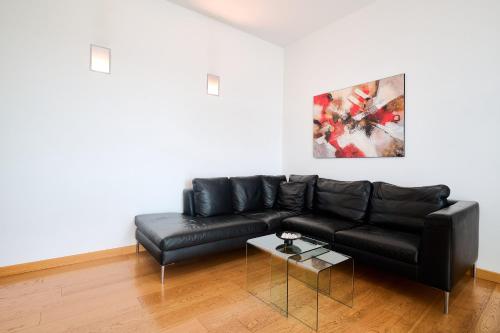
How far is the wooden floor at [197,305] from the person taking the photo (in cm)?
163

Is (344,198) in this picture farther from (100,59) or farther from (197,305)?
(100,59)

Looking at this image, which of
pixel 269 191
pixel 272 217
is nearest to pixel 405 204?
pixel 272 217

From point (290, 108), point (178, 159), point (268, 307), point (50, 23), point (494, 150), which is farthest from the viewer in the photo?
point (290, 108)

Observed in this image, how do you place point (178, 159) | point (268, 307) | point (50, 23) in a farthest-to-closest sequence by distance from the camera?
point (178, 159) → point (50, 23) → point (268, 307)

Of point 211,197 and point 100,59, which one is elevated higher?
point 100,59

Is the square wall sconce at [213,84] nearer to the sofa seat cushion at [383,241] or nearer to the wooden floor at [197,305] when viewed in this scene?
the wooden floor at [197,305]

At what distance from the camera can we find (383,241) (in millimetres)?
2078

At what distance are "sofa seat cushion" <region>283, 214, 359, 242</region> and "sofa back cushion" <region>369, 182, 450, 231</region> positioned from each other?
294 millimetres

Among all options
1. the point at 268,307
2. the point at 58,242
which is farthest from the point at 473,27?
the point at 58,242

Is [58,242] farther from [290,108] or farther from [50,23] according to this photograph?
[290,108]

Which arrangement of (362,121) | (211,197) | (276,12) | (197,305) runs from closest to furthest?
(197,305) → (211,197) → (362,121) → (276,12)

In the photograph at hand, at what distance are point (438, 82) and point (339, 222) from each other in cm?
174

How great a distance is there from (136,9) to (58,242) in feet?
8.70

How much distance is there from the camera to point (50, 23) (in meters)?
2.44
